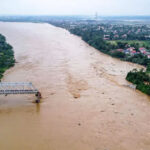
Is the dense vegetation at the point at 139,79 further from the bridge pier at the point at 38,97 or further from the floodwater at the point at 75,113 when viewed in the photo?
the bridge pier at the point at 38,97

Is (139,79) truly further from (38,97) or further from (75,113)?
(38,97)

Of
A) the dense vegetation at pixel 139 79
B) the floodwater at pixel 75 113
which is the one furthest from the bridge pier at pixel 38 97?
the dense vegetation at pixel 139 79

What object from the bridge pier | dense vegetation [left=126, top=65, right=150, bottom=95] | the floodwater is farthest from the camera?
dense vegetation [left=126, top=65, right=150, bottom=95]

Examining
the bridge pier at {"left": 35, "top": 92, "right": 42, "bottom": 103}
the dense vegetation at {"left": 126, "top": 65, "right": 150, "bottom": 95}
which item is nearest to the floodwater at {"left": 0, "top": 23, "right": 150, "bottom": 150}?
the bridge pier at {"left": 35, "top": 92, "right": 42, "bottom": 103}

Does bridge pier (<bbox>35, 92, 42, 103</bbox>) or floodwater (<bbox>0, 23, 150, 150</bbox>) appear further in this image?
bridge pier (<bbox>35, 92, 42, 103</bbox>)

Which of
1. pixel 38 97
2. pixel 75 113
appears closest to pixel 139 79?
pixel 75 113

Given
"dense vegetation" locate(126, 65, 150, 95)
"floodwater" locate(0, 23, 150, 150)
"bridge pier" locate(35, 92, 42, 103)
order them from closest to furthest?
"floodwater" locate(0, 23, 150, 150)
"bridge pier" locate(35, 92, 42, 103)
"dense vegetation" locate(126, 65, 150, 95)

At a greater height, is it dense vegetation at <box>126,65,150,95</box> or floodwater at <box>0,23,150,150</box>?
dense vegetation at <box>126,65,150,95</box>

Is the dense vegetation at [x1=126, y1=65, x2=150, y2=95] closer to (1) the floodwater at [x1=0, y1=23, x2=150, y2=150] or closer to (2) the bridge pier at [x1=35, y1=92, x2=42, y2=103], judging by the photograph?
(1) the floodwater at [x1=0, y1=23, x2=150, y2=150]

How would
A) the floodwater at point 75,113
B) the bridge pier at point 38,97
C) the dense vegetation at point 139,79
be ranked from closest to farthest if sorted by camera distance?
the floodwater at point 75,113
the bridge pier at point 38,97
the dense vegetation at point 139,79
